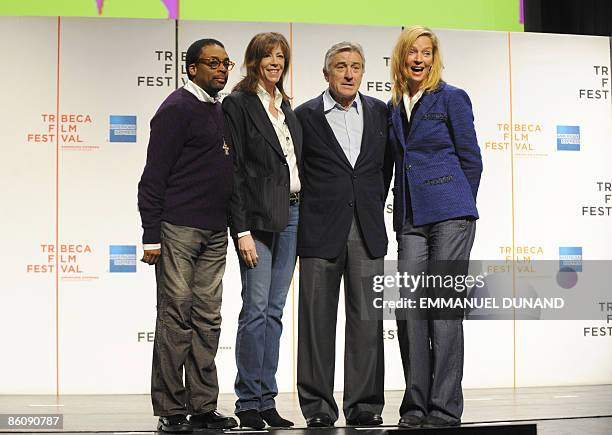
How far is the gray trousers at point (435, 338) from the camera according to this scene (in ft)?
10.3

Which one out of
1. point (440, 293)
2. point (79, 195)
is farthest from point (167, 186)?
point (79, 195)

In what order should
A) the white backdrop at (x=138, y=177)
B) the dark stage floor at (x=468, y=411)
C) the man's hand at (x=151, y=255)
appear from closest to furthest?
the dark stage floor at (x=468, y=411), the man's hand at (x=151, y=255), the white backdrop at (x=138, y=177)

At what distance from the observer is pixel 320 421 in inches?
125

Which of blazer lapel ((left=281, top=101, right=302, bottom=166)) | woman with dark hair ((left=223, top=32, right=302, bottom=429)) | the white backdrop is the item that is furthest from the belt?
the white backdrop

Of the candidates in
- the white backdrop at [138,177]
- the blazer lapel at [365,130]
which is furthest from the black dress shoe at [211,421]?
the white backdrop at [138,177]

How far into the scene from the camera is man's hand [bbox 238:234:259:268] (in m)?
3.19

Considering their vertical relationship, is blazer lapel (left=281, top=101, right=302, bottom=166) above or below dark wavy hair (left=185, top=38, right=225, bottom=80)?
below

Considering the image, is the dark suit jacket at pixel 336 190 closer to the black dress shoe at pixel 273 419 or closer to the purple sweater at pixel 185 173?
the purple sweater at pixel 185 173

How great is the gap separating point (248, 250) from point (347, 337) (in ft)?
1.60

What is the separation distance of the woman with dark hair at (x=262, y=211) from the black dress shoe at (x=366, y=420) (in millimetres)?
229

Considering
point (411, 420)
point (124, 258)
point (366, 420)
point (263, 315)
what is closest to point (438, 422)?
point (411, 420)

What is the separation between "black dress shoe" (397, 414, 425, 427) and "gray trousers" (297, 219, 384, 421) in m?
0.15

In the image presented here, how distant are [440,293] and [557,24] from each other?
10.2ft

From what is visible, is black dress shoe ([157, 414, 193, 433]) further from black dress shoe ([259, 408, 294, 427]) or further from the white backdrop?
the white backdrop
